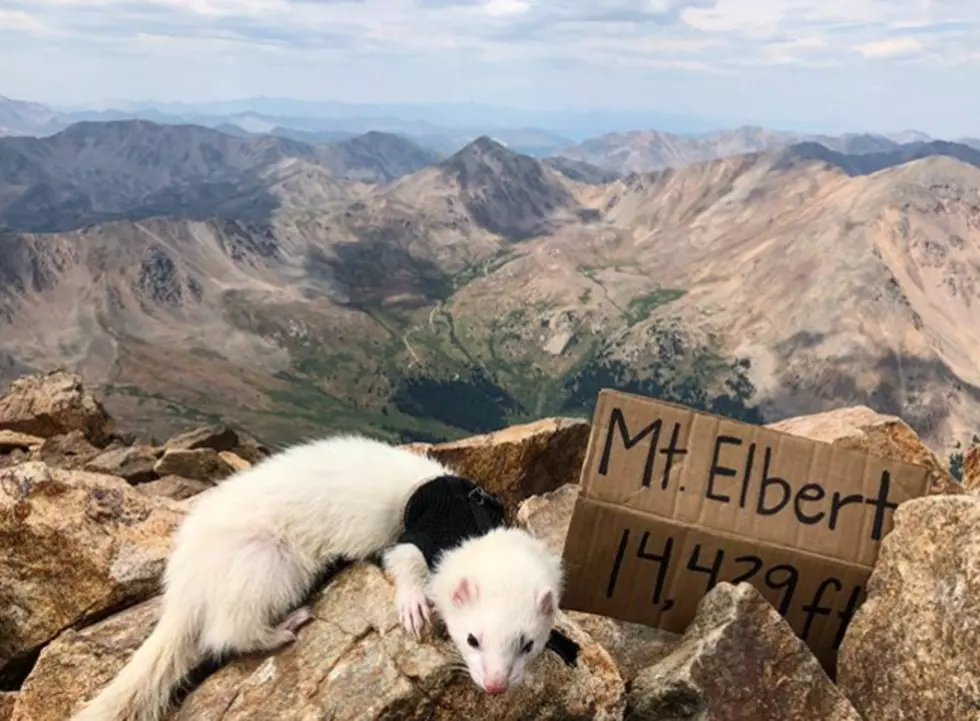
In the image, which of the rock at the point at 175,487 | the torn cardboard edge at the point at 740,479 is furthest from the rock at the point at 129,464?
the torn cardboard edge at the point at 740,479

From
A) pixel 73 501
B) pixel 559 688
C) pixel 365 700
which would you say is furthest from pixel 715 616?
pixel 73 501

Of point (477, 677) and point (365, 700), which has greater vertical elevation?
point (477, 677)

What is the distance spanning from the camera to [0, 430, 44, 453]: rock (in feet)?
66.9

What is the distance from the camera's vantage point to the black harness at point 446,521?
24.1 ft

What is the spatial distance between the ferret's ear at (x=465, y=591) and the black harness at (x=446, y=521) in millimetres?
688

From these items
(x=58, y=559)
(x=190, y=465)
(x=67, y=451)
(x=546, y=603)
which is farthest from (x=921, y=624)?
(x=67, y=451)

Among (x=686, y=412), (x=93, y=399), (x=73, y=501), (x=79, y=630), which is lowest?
(x=93, y=399)

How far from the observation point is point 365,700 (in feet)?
21.8

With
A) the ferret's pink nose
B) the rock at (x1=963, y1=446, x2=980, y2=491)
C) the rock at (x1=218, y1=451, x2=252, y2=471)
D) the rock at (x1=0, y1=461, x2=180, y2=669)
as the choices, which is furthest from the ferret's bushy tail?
the rock at (x1=218, y1=451, x2=252, y2=471)

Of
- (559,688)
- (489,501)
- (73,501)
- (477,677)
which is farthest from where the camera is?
(73,501)

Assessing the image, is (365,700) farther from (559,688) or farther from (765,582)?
(765,582)

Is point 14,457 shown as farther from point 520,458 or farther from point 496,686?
point 496,686

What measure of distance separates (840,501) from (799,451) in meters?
0.66

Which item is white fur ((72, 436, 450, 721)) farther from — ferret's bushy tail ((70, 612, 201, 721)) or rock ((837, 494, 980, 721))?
rock ((837, 494, 980, 721))
